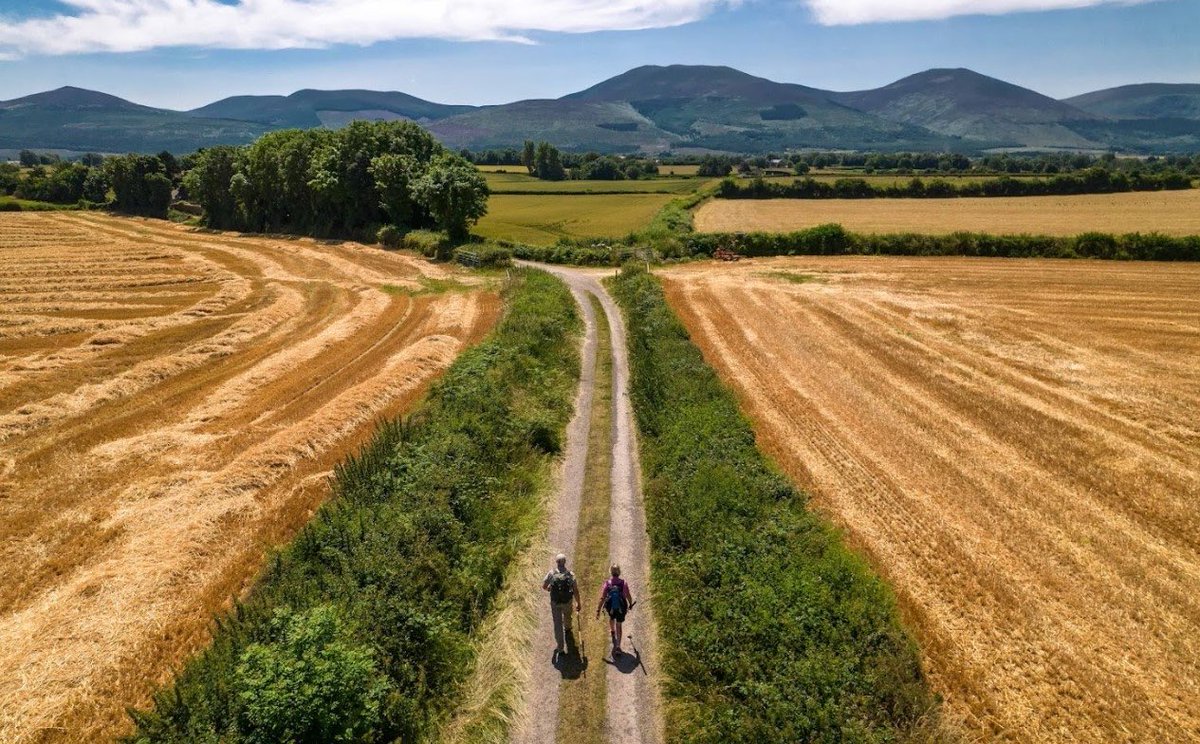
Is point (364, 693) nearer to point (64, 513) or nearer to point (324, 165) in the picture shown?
point (64, 513)

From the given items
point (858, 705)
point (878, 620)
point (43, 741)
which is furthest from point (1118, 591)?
point (43, 741)

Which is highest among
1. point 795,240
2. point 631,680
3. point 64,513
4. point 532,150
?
point 532,150

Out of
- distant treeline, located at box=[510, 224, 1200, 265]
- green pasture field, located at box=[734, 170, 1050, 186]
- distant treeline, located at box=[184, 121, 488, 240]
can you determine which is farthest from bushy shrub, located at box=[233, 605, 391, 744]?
Result: green pasture field, located at box=[734, 170, 1050, 186]

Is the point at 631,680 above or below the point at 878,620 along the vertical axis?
below

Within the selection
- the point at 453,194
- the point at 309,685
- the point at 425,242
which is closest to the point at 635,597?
the point at 309,685

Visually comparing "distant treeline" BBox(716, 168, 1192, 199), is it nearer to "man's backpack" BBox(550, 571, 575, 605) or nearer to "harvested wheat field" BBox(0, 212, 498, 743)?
"harvested wheat field" BBox(0, 212, 498, 743)

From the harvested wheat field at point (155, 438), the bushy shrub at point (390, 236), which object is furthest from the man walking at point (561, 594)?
the bushy shrub at point (390, 236)
